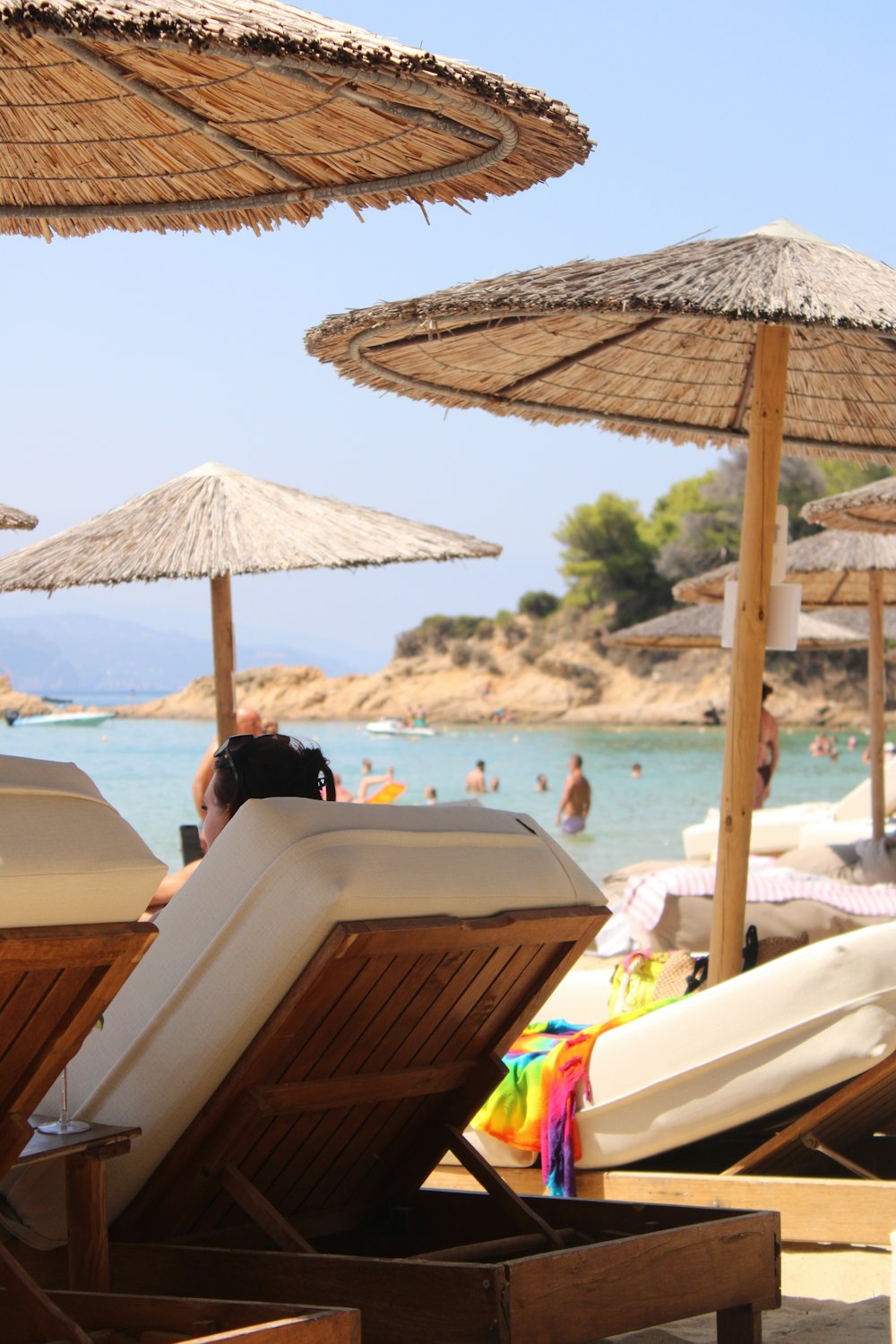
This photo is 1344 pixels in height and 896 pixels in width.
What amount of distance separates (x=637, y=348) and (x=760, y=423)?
79 cm

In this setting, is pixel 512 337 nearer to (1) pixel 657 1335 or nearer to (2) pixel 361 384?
(2) pixel 361 384

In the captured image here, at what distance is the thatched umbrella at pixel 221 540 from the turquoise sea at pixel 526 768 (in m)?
12.5

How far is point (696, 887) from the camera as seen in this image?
600 cm

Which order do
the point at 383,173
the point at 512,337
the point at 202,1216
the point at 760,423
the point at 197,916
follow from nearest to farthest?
the point at 197,916
the point at 202,1216
the point at 383,173
the point at 760,423
the point at 512,337

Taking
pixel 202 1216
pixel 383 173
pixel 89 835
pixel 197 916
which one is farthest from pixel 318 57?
pixel 202 1216

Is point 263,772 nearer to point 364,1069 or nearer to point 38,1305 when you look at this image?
point 364,1069

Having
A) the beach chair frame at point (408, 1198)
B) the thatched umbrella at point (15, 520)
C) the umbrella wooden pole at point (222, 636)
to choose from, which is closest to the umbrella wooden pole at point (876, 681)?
the umbrella wooden pole at point (222, 636)

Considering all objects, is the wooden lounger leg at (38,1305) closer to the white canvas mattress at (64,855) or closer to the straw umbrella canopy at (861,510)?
the white canvas mattress at (64,855)

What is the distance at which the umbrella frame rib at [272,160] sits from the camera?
2.17 metres

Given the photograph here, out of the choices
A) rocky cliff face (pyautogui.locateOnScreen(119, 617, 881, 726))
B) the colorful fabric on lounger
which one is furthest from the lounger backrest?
rocky cliff face (pyautogui.locateOnScreen(119, 617, 881, 726))

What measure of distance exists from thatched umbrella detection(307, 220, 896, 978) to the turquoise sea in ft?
45.8

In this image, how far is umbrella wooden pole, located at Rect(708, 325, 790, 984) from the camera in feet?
14.3

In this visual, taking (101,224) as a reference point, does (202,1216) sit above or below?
below

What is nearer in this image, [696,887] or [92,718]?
[696,887]
